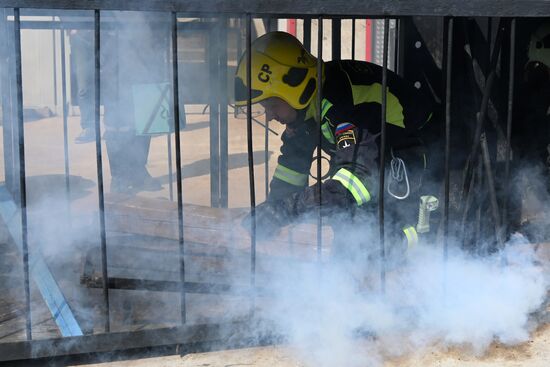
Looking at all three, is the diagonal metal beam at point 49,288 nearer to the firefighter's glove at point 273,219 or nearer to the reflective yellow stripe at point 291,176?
the firefighter's glove at point 273,219

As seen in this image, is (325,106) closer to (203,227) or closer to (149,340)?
(203,227)

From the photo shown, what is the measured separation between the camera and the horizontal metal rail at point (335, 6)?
319 cm

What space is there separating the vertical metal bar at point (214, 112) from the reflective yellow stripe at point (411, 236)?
2.11m

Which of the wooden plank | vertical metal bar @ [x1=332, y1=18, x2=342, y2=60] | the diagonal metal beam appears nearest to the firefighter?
the wooden plank

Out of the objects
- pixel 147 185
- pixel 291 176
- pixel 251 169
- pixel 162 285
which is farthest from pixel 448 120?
pixel 147 185

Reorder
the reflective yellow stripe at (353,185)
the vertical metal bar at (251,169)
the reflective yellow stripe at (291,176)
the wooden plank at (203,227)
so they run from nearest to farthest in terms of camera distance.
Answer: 1. the vertical metal bar at (251,169)
2. the reflective yellow stripe at (353,185)
3. the wooden plank at (203,227)
4. the reflective yellow stripe at (291,176)

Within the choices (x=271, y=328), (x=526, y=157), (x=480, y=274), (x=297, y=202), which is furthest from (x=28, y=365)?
(x=526, y=157)

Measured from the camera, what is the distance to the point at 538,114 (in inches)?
169

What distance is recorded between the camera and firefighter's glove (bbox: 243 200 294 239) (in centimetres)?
392

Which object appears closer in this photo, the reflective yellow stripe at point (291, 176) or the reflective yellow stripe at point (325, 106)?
the reflective yellow stripe at point (325, 106)

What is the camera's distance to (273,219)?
12.9 feet

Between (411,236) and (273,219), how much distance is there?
720 millimetres

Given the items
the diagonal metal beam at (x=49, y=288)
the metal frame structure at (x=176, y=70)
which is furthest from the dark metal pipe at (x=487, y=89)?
the diagonal metal beam at (x=49, y=288)

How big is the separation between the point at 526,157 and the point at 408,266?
101 centimetres
